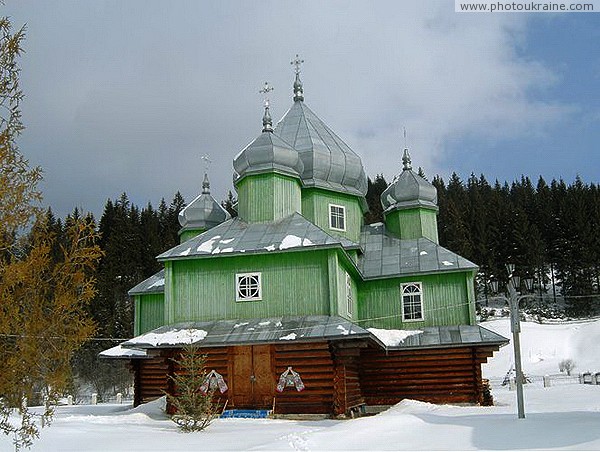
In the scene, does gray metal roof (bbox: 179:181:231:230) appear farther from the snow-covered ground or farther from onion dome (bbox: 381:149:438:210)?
the snow-covered ground

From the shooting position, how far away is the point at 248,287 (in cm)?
1891

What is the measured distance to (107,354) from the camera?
914 inches

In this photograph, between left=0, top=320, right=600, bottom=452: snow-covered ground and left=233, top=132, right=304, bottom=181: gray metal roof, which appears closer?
left=0, top=320, right=600, bottom=452: snow-covered ground

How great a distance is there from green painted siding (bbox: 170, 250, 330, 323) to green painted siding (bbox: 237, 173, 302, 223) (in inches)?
80.6

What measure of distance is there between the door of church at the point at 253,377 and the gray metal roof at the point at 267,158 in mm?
6019

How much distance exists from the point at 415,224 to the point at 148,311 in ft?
36.3

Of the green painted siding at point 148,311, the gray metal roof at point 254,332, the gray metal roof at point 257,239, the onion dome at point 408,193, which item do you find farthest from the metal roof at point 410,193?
the green painted siding at point 148,311

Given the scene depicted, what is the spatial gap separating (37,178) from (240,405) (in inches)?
477

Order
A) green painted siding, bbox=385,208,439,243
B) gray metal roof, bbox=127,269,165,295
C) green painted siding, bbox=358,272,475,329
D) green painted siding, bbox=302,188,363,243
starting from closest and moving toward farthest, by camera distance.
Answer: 1. green painted siding, bbox=358,272,475,329
2. green painted siding, bbox=302,188,363,243
3. gray metal roof, bbox=127,269,165,295
4. green painted siding, bbox=385,208,439,243

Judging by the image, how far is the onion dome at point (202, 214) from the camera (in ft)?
86.7

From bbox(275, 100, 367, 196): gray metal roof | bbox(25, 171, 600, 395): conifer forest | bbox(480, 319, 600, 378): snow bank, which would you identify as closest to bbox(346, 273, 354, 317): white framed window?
bbox(275, 100, 367, 196): gray metal roof

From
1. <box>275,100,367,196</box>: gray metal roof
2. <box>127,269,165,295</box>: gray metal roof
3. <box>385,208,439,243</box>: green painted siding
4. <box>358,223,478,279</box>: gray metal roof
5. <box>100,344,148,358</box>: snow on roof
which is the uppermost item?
<box>275,100,367,196</box>: gray metal roof

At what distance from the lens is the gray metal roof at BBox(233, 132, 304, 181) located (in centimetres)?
2083

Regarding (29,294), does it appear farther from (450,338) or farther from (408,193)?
(408,193)
